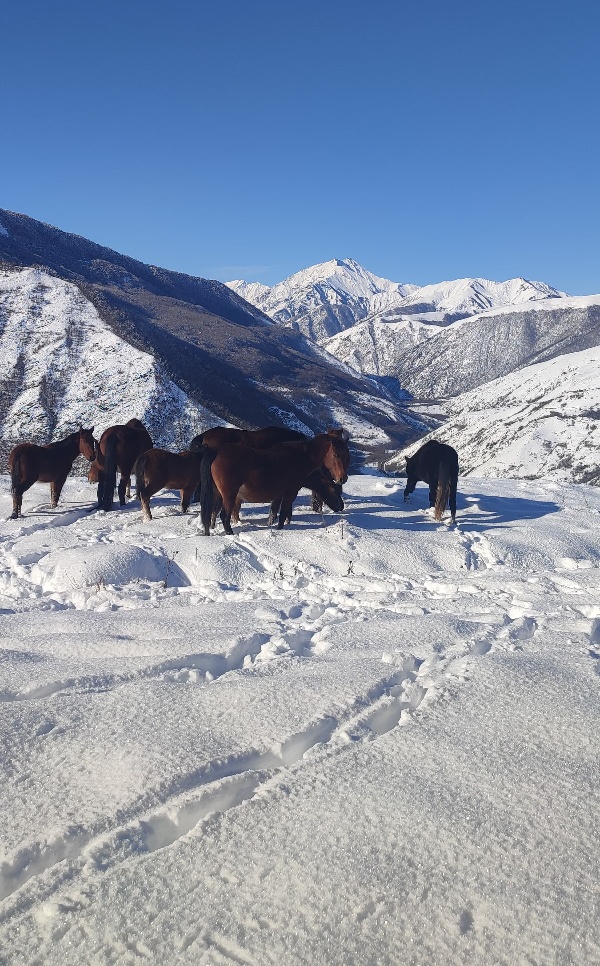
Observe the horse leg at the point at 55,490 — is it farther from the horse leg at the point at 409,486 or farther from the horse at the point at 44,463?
the horse leg at the point at 409,486

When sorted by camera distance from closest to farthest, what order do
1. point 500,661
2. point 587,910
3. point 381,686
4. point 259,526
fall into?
point 587,910 < point 381,686 < point 500,661 < point 259,526

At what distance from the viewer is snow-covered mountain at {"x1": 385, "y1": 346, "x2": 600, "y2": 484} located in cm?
5394

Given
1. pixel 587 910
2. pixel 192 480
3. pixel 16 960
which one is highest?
pixel 192 480

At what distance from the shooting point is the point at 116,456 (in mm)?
12953

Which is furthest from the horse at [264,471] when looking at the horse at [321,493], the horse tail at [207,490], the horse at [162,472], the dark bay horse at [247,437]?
the horse at [162,472]

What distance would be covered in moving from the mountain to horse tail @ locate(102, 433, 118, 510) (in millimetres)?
36146

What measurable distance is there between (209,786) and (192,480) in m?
9.14

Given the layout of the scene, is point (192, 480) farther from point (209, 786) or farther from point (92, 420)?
point (92, 420)

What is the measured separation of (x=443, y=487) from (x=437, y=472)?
1.46 ft

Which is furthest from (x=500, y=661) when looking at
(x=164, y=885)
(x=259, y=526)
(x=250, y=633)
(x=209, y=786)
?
(x=259, y=526)

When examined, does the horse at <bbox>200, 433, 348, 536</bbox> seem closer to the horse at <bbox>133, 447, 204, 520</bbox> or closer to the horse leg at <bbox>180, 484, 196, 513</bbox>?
the horse at <bbox>133, 447, 204, 520</bbox>

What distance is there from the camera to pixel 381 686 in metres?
4.39

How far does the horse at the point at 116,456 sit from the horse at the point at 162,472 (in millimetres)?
1392

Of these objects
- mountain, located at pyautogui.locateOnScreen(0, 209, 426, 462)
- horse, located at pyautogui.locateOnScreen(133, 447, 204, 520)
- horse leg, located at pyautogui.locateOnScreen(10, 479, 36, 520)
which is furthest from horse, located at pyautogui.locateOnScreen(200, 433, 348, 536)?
mountain, located at pyautogui.locateOnScreen(0, 209, 426, 462)
